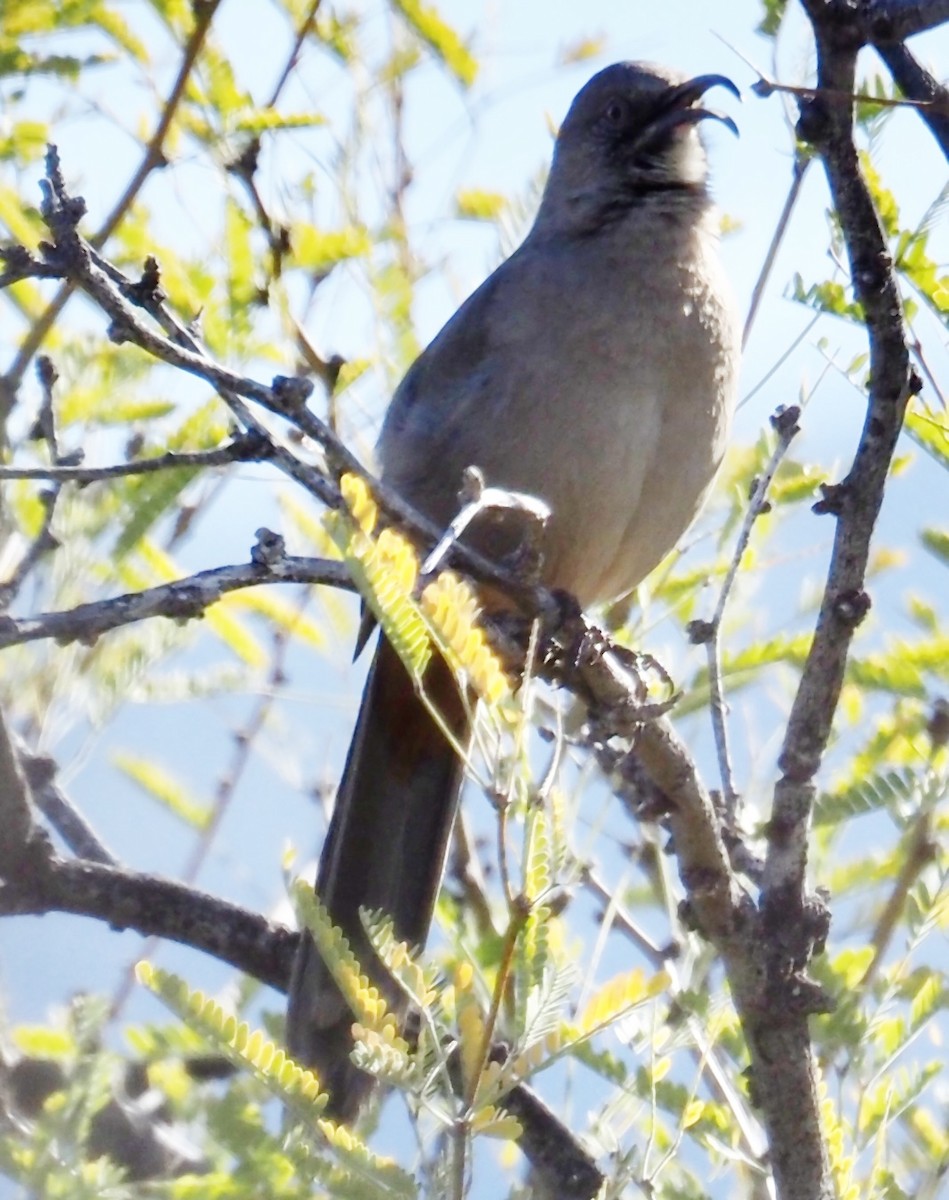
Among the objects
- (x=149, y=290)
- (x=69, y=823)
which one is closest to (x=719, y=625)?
(x=149, y=290)

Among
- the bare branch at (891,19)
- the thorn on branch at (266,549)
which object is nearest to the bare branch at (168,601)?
the thorn on branch at (266,549)

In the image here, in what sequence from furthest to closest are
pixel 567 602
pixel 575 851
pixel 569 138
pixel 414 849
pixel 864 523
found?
pixel 569 138, pixel 414 849, pixel 567 602, pixel 864 523, pixel 575 851

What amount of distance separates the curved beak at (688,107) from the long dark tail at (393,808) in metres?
1.58

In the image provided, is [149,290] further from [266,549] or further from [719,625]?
[719,625]

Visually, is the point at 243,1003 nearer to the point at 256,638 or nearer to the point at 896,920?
the point at 256,638

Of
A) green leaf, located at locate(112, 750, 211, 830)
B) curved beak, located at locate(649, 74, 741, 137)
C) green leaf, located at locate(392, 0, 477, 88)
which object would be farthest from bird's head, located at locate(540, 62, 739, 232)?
green leaf, located at locate(112, 750, 211, 830)

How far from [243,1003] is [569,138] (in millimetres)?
2544

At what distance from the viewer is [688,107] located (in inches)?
187

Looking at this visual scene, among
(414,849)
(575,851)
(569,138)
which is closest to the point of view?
(575,851)

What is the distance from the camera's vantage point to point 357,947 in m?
4.02

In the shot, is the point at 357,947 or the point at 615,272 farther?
the point at 615,272

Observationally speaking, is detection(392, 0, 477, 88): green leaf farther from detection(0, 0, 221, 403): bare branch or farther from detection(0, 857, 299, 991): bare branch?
detection(0, 857, 299, 991): bare branch

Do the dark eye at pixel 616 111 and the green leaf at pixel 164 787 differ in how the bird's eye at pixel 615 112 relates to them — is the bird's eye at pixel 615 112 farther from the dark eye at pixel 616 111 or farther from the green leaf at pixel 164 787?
the green leaf at pixel 164 787

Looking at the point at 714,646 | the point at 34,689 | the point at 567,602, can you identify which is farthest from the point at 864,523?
the point at 34,689
